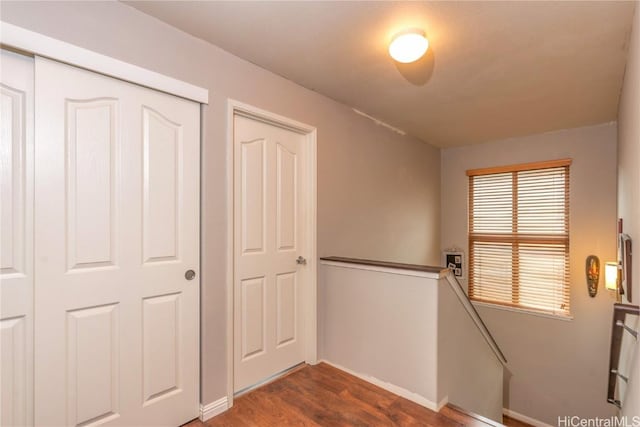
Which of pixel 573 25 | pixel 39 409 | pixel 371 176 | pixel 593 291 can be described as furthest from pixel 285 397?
pixel 593 291

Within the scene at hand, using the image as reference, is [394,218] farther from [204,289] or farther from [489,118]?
[204,289]

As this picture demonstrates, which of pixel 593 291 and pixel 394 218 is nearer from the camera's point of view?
pixel 593 291

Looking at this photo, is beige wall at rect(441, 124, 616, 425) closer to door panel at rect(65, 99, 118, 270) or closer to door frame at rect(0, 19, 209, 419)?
door frame at rect(0, 19, 209, 419)

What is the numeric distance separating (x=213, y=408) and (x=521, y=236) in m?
3.99

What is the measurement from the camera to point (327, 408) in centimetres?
201

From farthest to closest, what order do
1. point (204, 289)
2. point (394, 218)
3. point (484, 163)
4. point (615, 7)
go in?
point (484, 163), point (394, 218), point (204, 289), point (615, 7)

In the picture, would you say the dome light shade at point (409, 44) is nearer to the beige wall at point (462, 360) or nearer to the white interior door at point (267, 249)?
the white interior door at point (267, 249)

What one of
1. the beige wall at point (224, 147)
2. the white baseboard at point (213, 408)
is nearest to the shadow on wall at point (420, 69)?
the beige wall at point (224, 147)

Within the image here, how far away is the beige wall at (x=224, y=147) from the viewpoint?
5.03 feet

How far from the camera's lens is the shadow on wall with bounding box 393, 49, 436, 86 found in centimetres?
212

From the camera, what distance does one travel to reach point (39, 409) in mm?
1396

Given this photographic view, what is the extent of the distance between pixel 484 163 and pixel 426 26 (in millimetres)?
3046

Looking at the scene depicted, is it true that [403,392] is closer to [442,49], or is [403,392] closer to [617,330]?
[617,330]

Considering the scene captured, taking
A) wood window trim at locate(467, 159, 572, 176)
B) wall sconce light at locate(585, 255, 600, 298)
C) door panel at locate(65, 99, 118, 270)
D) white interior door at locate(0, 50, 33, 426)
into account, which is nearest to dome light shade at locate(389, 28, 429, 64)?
door panel at locate(65, 99, 118, 270)
